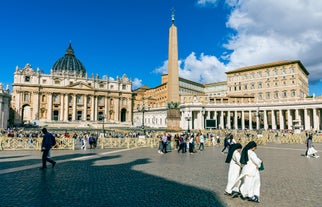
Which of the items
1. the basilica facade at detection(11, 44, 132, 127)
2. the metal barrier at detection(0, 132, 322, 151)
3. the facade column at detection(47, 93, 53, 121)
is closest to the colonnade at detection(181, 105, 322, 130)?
the metal barrier at detection(0, 132, 322, 151)

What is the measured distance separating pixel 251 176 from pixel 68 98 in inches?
2950

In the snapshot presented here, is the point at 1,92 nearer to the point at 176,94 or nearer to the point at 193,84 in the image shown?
the point at 176,94

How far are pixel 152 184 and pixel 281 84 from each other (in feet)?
214

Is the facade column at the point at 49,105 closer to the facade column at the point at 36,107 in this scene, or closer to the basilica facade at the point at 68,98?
the basilica facade at the point at 68,98

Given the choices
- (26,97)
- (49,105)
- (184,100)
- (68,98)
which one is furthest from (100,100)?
(184,100)

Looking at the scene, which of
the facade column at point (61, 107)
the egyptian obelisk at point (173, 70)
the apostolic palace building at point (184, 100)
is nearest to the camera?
the egyptian obelisk at point (173, 70)

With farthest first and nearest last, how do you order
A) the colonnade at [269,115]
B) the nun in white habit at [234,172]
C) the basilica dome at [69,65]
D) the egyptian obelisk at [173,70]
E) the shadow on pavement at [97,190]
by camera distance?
the basilica dome at [69,65] → the colonnade at [269,115] → the egyptian obelisk at [173,70] → the nun in white habit at [234,172] → the shadow on pavement at [97,190]

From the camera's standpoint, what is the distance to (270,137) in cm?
2848

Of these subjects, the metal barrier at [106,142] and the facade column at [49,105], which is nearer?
the metal barrier at [106,142]

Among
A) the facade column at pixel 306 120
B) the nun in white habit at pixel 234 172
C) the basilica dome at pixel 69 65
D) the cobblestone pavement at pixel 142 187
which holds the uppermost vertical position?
the basilica dome at pixel 69 65

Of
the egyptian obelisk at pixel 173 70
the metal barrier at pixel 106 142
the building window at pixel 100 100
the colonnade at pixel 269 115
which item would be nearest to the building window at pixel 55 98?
the building window at pixel 100 100

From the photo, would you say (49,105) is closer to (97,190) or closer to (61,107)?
(61,107)

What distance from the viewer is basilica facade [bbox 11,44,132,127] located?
6756 cm

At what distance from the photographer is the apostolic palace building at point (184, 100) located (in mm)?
55616
